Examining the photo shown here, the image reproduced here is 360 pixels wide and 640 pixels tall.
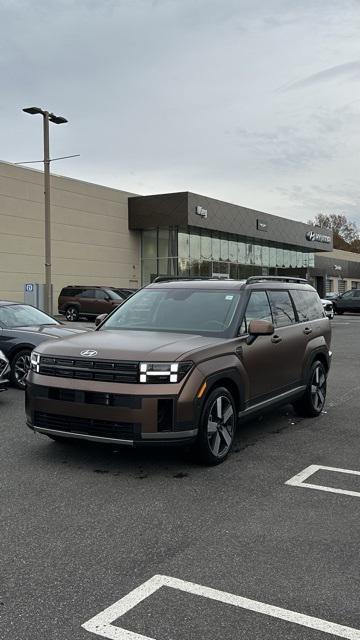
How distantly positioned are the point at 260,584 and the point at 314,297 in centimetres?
585

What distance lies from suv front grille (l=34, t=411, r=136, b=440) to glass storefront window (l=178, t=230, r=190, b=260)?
36.9 metres


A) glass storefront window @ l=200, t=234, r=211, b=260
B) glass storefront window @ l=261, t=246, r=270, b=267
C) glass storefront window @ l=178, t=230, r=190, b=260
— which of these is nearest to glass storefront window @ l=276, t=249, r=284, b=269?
glass storefront window @ l=261, t=246, r=270, b=267

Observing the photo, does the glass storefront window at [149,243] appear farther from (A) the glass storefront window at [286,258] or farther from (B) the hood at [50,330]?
(B) the hood at [50,330]

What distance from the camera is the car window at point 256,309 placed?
21.3 ft

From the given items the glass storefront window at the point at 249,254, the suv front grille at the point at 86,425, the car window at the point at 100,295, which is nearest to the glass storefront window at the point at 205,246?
the glass storefront window at the point at 249,254

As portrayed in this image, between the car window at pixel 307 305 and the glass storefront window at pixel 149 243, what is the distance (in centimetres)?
3408

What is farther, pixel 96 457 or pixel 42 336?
pixel 42 336

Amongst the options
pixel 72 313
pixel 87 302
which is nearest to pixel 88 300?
pixel 87 302

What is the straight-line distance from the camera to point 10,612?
3.09m

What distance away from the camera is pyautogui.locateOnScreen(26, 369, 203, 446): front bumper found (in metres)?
5.16

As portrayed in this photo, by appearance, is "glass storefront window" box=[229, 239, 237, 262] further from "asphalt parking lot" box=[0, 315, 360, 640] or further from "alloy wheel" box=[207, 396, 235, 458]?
"alloy wheel" box=[207, 396, 235, 458]

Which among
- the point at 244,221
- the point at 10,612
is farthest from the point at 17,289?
the point at 10,612

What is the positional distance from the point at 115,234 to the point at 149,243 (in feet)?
10.0

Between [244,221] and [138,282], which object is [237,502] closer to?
[138,282]
